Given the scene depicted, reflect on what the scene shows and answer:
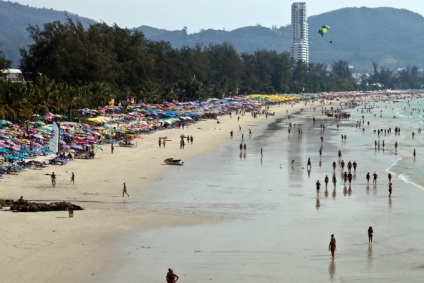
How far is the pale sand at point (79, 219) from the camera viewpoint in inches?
775

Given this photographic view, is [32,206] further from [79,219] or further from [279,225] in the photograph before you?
[279,225]

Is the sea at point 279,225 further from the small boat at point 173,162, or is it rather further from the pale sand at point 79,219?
the small boat at point 173,162

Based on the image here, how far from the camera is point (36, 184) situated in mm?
32562

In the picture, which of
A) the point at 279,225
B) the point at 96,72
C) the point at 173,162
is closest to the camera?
the point at 279,225

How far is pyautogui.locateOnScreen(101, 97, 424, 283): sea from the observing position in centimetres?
1989

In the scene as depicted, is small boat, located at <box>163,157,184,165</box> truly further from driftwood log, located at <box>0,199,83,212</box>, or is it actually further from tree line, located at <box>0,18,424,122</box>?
driftwood log, located at <box>0,199,83,212</box>

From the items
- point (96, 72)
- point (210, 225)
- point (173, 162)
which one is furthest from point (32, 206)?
point (96, 72)

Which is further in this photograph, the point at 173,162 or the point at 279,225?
the point at 173,162

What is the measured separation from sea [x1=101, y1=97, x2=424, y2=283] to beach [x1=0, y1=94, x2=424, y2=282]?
47 mm

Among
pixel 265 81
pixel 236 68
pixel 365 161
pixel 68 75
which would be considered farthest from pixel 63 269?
pixel 265 81

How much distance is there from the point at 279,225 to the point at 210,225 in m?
2.73

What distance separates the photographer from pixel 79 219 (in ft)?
83.4

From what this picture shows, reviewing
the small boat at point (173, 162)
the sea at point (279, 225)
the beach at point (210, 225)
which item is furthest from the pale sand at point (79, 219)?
Answer: the sea at point (279, 225)

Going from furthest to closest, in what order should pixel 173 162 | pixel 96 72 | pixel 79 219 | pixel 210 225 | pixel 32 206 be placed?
pixel 96 72
pixel 173 162
pixel 32 206
pixel 210 225
pixel 79 219
